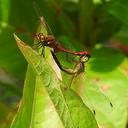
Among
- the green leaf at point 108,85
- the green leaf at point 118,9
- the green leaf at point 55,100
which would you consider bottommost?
the green leaf at point 55,100

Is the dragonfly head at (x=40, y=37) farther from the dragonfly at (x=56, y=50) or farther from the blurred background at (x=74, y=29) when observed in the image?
the blurred background at (x=74, y=29)

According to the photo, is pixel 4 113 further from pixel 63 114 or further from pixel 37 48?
pixel 63 114

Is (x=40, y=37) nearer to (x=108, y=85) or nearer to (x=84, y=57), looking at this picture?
(x=84, y=57)

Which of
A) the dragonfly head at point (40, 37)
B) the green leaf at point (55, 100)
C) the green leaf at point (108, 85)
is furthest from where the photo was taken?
the green leaf at point (108, 85)

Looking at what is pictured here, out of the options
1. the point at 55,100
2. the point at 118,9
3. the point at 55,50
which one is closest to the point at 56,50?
the point at 55,50

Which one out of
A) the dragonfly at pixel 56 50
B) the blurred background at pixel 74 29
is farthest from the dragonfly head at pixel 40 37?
the blurred background at pixel 74 29

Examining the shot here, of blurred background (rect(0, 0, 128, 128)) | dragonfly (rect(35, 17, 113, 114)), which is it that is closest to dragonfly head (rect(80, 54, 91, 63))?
dragonfly (rect(35, 17, 113, 114))

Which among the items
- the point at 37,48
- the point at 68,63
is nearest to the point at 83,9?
the point at 68,63
